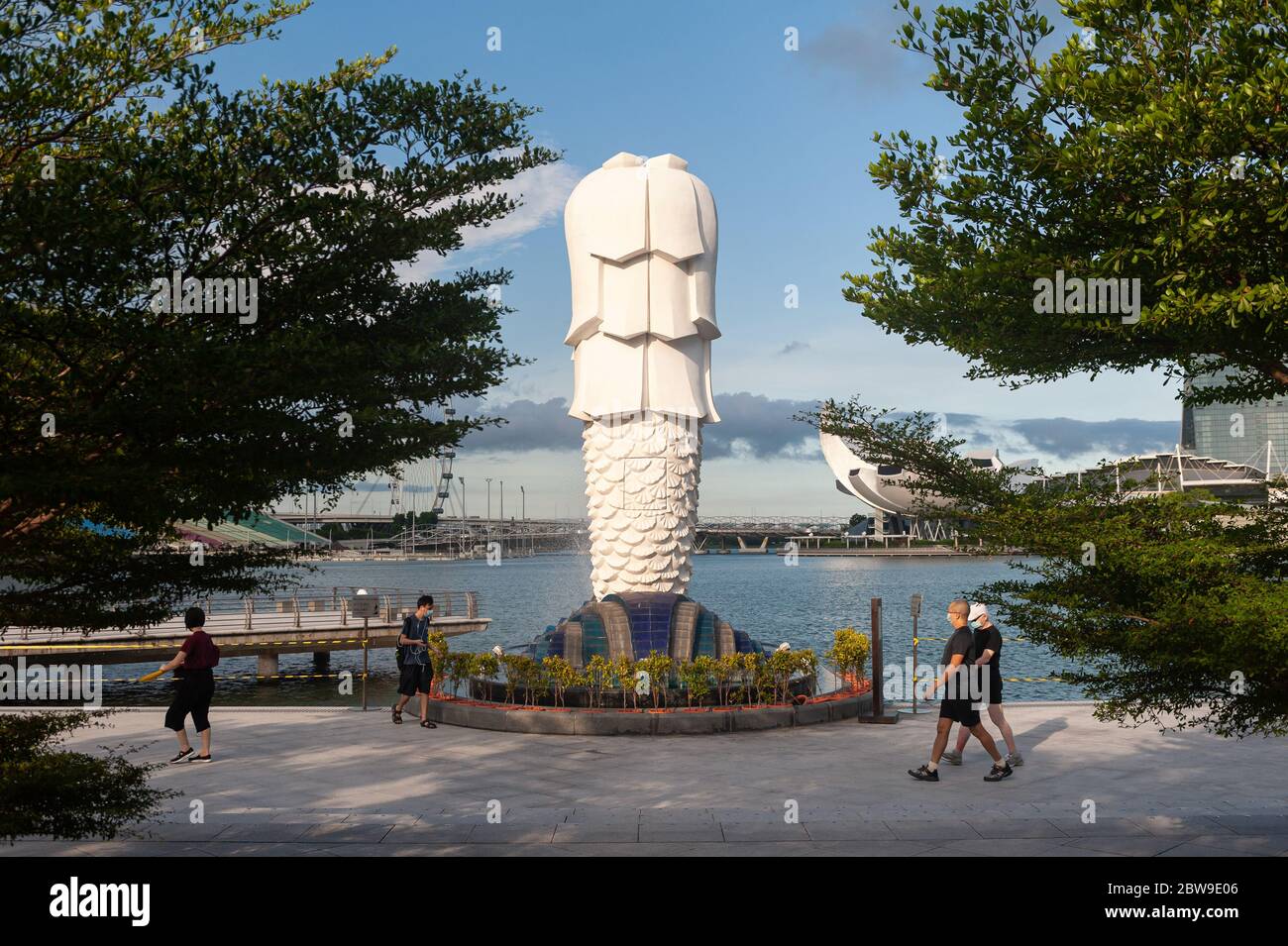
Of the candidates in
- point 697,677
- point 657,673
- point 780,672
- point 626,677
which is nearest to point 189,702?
point 626,677

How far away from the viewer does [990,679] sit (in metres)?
11.3

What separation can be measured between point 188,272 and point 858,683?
12057 millimetres

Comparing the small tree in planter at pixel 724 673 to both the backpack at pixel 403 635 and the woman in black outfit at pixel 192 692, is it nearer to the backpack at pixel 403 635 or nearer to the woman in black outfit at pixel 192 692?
the backpack at pixel 403 635

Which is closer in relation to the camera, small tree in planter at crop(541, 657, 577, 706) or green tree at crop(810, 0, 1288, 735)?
green tree at crop(810, 0, 1288, 735)

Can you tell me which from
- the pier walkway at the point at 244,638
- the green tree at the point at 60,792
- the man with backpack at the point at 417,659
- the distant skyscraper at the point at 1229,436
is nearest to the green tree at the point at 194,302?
the green tree at the point at 60,792

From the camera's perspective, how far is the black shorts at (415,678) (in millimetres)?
14539

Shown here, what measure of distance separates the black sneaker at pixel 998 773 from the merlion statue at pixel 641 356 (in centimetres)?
754

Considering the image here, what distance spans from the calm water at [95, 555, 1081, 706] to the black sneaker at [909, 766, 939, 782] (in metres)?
1.99

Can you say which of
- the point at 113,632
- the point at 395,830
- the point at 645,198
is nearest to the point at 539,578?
the point at 113,632

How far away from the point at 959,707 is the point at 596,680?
5670 mm

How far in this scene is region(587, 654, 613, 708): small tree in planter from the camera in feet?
48.4

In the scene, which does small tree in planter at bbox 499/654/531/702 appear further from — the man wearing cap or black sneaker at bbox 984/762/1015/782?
black sneaker at bbox 984/762/1015/782

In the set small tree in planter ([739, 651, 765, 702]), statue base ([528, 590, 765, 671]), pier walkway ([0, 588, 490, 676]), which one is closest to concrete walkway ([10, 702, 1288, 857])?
small tree in planter ([739, 651, 765, 702])

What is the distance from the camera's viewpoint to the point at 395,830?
8.79 m
